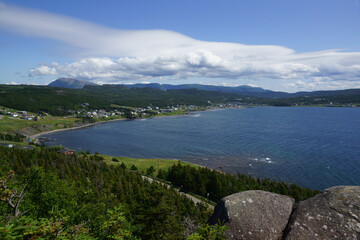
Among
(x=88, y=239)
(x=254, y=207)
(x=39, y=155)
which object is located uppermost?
(x=254, y=207)

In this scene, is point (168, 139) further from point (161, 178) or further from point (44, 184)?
point (44, 184)

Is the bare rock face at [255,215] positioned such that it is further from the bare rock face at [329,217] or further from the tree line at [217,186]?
the tree line at [217,186]

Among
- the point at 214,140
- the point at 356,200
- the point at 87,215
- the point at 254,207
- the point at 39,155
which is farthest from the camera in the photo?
the point at 214,140

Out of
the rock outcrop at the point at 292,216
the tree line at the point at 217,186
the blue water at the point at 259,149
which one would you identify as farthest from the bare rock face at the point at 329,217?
the blue water at the point at 259,149

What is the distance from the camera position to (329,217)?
344 inches

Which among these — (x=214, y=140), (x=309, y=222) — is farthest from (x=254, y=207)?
(x=214, y=140)

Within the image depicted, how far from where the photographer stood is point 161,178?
227 feet

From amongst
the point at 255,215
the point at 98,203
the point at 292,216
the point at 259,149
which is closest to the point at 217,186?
the point at 98,203

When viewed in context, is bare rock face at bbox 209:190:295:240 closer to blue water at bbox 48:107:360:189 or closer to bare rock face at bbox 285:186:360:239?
bare rock face at bbox 285:186:360:239

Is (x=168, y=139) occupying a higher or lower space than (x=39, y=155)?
lower

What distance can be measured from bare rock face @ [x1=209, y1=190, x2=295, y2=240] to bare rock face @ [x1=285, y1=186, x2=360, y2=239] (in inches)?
19.1

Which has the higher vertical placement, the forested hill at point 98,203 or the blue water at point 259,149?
the forested hill at point 98,203

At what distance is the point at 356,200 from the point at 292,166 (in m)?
90.4

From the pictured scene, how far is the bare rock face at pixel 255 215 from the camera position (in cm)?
921
